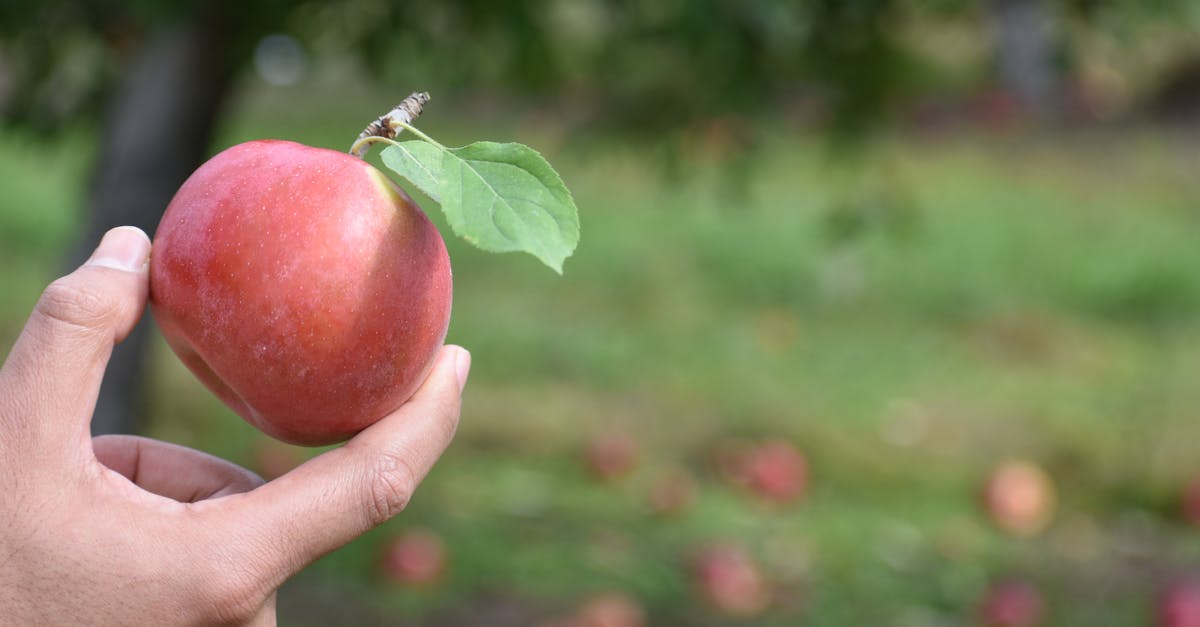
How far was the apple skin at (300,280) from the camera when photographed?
99cm

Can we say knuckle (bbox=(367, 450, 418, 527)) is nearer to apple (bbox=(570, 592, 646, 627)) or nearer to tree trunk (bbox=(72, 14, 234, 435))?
apple (bbox=(570, 592, 646, 627))

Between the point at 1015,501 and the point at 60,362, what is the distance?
3.39m

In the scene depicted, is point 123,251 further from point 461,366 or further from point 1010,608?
point 1010,608

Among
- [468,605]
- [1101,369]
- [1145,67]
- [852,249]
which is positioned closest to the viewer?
[468,605]

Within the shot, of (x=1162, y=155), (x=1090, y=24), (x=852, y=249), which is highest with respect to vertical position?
(x=1090, y=24)

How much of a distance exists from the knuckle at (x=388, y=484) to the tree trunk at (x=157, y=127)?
2.04 metres

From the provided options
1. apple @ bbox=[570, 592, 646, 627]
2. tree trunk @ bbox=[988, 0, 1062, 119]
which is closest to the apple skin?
tree trunk @ bbox=[988, 0, 1062, 119]

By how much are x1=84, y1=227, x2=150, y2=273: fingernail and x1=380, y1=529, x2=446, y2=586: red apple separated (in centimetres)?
208

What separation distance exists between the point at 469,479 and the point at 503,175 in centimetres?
296

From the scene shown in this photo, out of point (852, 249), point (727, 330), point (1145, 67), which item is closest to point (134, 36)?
point (727, 330)

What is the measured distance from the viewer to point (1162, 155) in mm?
8961

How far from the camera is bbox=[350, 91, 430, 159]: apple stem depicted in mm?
1014

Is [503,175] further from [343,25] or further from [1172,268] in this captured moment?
[1172,268]

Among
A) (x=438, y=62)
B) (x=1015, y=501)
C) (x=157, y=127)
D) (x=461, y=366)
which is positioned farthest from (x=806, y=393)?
(x=461, y=366)
